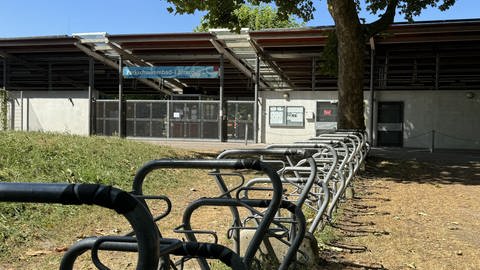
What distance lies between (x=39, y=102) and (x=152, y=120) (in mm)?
7413

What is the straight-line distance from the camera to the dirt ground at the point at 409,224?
17.0 ft

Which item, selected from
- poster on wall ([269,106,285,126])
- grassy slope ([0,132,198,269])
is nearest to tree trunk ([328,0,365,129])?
grassy slope ([0,132,198,269])

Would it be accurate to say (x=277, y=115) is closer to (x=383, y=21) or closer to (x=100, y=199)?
(x=383, y=21)

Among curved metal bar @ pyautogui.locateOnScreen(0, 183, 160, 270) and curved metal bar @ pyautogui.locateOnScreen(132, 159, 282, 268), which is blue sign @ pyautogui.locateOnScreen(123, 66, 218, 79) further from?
curved metal bar @ pyautogui.locateOnScreen(0, 183, 160, 270)

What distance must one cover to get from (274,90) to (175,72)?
210 inches

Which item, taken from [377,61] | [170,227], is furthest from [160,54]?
[170,227]

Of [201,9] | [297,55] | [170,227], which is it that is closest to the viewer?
[170,227]

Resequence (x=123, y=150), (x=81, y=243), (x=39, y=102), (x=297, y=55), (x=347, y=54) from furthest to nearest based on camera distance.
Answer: (x=39, y=102)
(x=297, y=55)
(x=347, y=54)
(x=123, y=150)
(x=81, y=243)

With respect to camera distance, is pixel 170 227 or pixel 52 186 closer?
pixel 52 186

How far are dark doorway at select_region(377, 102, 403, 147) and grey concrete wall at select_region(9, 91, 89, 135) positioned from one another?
1613 cm

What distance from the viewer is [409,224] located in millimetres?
7000

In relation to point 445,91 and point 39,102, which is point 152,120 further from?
point 445,91

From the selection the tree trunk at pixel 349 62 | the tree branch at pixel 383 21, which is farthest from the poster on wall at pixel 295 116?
the tree trunk at pixel 349 62

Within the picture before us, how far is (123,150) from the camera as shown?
11938 mm
